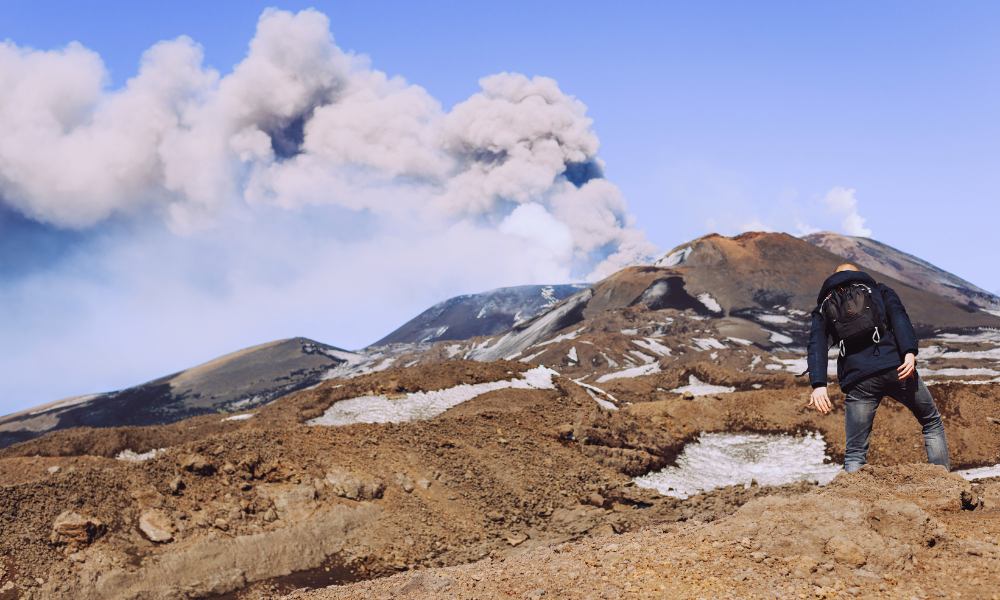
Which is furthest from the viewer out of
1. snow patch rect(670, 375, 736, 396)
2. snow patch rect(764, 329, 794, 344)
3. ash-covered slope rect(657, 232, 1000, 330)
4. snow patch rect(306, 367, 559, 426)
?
ash-covered slope rect(657, 232, 1000, 330)

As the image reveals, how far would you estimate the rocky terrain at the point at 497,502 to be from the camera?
556 centimetres

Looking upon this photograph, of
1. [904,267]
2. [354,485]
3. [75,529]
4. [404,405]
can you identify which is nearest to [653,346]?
[404,405]

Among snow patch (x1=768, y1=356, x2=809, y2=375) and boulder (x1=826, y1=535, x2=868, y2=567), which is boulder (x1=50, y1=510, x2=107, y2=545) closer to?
boulder (x1=826, y1=535, x2=868, y2=567)

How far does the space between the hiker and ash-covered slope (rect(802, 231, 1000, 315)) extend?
149 meters

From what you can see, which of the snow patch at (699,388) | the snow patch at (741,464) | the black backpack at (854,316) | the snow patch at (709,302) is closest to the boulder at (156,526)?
the snow patch at (741,464)

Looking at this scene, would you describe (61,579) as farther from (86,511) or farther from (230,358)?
(230,358)

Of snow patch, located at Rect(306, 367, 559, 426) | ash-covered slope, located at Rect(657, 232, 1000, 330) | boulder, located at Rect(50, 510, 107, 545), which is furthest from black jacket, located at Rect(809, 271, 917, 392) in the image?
ash-covered slope, located at Rect(657, 232, 1000, 330)

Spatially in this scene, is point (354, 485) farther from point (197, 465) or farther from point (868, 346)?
point (868, 346)

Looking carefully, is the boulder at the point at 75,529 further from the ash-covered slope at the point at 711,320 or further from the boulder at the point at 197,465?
the ash-covered slope at the point at 711,320

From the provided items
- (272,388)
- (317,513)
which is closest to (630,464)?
(317,513)

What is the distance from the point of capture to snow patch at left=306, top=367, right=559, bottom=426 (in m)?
24.7

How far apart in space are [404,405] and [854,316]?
1990 cm

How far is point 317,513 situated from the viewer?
13656 mm

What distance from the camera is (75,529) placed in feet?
39.5
